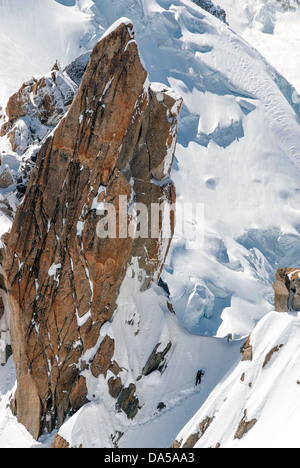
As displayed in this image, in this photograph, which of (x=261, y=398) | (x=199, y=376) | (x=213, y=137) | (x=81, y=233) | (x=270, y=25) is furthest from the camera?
(x=270, y=25)

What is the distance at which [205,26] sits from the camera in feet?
229

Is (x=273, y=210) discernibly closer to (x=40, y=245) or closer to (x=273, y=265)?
(x=273, y=265)

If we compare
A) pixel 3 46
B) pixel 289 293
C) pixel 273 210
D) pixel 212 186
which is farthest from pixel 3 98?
pixel 289 293

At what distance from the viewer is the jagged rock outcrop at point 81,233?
29.4m

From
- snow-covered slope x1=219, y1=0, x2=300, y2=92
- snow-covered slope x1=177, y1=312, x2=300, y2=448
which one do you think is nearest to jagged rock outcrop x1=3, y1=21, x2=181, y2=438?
snow-covered slope x1=177, y1=312, x2=300, y2=448

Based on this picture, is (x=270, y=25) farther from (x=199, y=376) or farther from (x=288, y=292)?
(x=199, y=376)

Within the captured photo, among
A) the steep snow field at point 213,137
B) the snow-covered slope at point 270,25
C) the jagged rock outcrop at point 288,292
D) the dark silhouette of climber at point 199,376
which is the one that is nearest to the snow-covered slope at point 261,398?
the jagged rock outcrop at point 288,292

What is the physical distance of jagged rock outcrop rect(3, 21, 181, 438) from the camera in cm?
2936

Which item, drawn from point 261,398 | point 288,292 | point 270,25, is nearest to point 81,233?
point 288,292

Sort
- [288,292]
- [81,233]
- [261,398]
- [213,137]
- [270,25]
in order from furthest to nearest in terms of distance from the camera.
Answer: [270,25]
[213,137]
[81,233]
[288,292]
[261,398]

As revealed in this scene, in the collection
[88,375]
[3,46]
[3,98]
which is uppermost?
[3,46]

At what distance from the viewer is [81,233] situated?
97.5 ft

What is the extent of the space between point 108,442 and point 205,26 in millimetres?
54158

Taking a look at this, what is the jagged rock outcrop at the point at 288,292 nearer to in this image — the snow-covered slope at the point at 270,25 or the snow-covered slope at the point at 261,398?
the snow-covered slope at the point at 261,398
